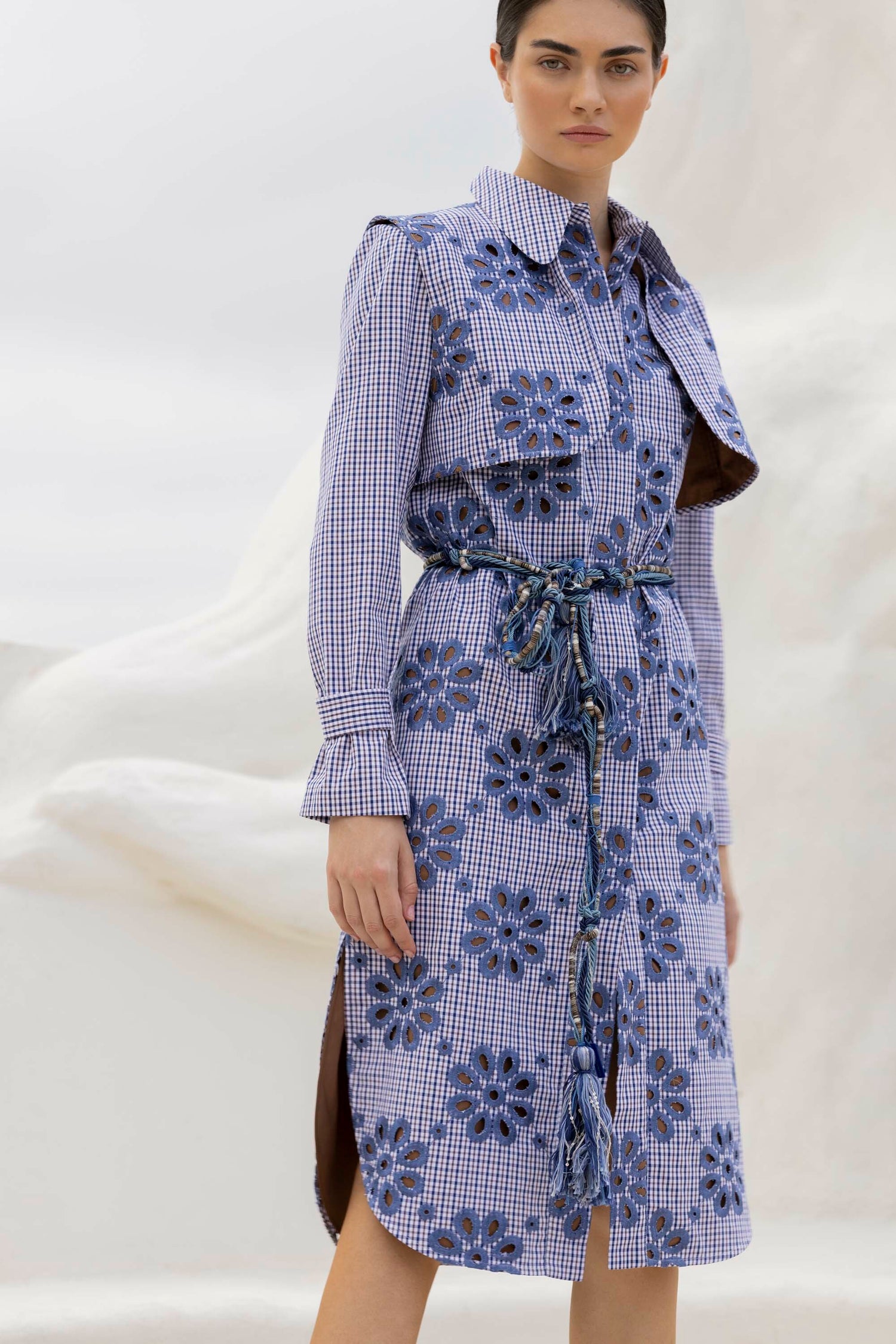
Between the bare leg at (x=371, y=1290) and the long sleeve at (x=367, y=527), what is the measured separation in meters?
0.31

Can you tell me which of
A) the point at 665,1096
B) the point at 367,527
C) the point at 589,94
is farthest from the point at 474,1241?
the point at 589,94

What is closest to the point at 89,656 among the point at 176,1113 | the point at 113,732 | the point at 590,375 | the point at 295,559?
the point at 113,732

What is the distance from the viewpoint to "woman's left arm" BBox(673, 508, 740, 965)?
1.38 meters

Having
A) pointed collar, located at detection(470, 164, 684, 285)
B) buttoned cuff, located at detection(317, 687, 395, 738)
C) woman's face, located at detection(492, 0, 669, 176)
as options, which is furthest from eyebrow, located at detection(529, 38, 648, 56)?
buttoned cuff, located at detection(317, 687, 395, 738)

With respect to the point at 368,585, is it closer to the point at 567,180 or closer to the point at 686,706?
the point at 686,706

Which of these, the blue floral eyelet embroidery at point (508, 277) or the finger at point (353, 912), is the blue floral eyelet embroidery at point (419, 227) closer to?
the blue floral eyelet embroidery at point (508, 277)

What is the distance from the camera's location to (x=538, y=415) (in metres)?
1.15

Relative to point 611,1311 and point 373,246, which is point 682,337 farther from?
point 611,1311

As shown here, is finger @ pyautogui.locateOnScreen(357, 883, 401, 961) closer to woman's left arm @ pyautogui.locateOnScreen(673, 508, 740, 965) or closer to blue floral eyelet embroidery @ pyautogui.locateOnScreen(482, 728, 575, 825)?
blue floral eyelet embroidery @ pyautogui.locateOnScreen(482, 728, 575, 825)

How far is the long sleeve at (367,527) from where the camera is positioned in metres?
1.10

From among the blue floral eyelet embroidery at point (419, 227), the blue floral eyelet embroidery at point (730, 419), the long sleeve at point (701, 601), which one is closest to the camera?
the blue floral eyelet embroidery at point (419, 227)

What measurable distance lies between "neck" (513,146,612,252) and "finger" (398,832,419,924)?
0.54 metres

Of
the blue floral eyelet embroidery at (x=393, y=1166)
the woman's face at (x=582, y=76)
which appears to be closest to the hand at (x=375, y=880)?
the blue floral eyelet embroidery at (x=393, y=1166)

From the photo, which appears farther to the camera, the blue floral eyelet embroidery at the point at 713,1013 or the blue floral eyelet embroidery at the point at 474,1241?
the blue floral eyelet embroidery at the point at 713,1013
